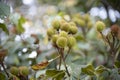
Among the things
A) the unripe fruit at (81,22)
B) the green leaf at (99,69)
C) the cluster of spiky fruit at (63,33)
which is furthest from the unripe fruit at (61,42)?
the unripe fruit at (81,22)

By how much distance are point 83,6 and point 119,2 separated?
3.86 ft

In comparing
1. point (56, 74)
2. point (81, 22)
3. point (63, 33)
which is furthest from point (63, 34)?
point (81, 22)

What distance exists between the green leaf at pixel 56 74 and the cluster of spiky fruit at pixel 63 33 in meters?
0.07

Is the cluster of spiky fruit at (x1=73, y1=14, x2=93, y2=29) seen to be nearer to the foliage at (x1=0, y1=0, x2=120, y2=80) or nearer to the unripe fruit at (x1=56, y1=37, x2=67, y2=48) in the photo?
the foliage at (x1=0, y1=0, x2=120, y2=80)

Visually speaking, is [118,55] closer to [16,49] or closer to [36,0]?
[16,49]

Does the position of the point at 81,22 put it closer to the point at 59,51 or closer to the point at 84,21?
the point at 84,21

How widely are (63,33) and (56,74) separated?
0.12m

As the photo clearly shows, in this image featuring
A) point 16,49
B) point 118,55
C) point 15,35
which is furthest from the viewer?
point 15,35

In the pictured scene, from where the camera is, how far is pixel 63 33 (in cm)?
91

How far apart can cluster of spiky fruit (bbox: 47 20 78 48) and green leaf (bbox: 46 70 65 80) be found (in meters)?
0.07

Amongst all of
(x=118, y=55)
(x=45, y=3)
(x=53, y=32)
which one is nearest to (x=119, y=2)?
(x=118, y=55)

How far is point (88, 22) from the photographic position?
162 cm

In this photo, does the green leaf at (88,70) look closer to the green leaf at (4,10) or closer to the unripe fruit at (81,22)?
the green leaf at (4,10)

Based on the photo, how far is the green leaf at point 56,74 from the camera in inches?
35.0
